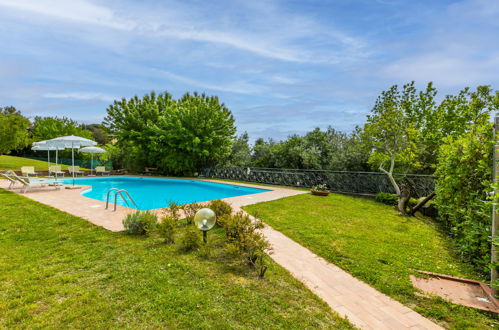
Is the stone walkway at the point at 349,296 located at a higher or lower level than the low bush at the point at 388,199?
lower

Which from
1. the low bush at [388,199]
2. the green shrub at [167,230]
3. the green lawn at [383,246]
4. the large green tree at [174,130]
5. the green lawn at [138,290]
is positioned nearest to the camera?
the green lawn at [138,290]

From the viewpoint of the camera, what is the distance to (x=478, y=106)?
11.9 metres

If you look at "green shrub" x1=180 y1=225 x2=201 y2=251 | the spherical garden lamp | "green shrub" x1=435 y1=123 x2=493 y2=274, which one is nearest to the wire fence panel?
"green shrub" x1=435 y1=123 x2=493 y2=274

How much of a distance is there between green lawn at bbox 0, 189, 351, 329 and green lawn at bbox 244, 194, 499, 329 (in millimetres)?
1198

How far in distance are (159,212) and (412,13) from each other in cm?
1015

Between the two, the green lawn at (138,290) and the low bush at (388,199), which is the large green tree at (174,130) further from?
the green lawn at (138,290)

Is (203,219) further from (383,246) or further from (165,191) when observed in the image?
(165,191)

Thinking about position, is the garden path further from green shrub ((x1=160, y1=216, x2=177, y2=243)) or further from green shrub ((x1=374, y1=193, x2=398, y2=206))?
green shrub ((x1=374, y1=193, x2=398, y2=206))

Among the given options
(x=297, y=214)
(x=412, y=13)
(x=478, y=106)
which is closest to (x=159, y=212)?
(x=297, y=214)

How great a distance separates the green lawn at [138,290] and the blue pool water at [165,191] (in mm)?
5116

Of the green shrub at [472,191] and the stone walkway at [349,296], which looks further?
the green shrub at [472,191]

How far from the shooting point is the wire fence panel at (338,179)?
10000 mm

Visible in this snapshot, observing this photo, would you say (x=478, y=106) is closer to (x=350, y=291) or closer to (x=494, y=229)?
(x=494, y=229)

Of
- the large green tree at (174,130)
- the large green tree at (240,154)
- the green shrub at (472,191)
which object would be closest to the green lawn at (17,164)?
the large green tree at (174,130)
